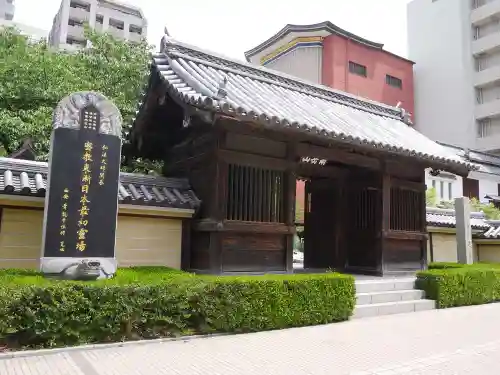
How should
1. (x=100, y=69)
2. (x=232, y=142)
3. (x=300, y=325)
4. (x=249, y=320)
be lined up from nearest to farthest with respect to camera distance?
(x=249, y=320) → (x=300, y=325) → (x=232, y=142) → (x=100, y=69)

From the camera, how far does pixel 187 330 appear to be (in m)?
6.41

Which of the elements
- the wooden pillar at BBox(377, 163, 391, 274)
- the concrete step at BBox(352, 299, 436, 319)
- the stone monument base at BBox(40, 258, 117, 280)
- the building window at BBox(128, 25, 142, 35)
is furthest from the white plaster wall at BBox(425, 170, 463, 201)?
the building window at BBox(128, 25, 142, 35)

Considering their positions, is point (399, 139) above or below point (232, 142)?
above

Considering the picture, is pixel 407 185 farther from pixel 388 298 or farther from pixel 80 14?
pixel 80 14

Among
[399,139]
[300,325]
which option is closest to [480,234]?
[399,139]

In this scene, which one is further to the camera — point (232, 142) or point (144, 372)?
point (232, 142)

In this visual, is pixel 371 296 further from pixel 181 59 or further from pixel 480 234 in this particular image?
pixel 480 234

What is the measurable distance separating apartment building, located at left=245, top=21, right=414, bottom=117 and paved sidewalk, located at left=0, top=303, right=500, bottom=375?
86.3ft

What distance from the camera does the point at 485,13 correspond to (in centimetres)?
3881

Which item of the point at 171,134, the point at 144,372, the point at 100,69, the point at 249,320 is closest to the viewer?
the point at 144,372

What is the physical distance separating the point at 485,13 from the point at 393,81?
11204mm

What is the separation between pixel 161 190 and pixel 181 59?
3232 mm

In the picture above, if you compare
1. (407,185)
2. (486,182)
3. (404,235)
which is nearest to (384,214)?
(404,235)

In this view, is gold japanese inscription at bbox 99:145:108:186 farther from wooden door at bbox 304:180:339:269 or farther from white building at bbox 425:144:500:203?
white building at bbox 425:144:500:203
